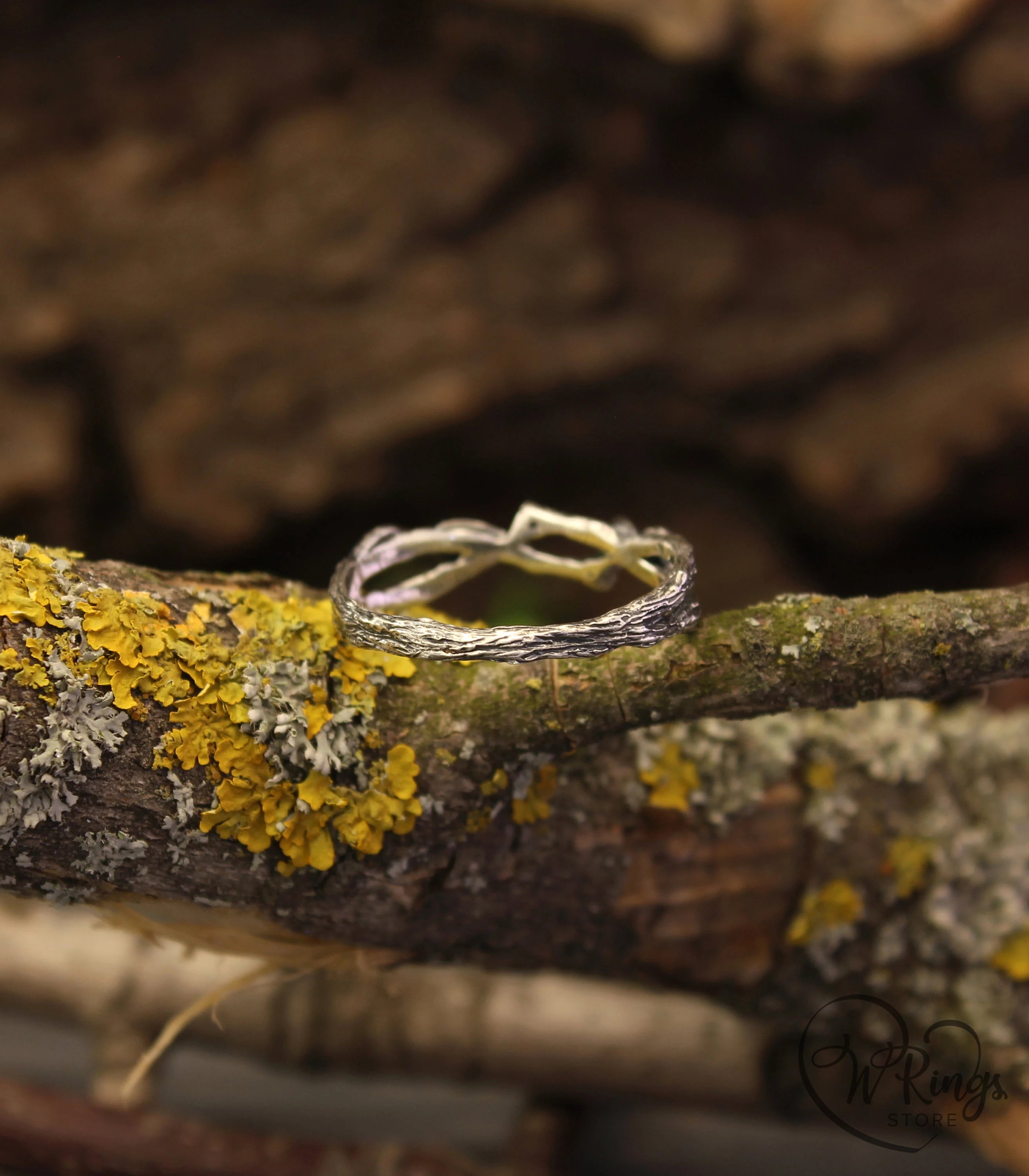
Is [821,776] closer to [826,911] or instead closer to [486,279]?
[826,911]

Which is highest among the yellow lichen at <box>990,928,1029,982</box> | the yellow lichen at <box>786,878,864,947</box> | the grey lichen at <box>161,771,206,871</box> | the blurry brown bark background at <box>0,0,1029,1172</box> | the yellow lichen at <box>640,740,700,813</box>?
the blurry brown bark background at <box>0,0,1029,1172</box>

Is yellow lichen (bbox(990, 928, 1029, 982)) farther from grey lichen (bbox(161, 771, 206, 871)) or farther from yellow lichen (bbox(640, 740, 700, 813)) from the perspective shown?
grey lichen (bbox(161, 771, 206, 871))

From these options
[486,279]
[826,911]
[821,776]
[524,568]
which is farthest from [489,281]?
[826,911]

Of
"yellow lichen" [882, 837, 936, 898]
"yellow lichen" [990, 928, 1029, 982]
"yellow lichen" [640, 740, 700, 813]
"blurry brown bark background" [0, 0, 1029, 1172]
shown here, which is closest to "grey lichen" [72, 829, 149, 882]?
"yellow lichen" [640, 740, 700, 813]

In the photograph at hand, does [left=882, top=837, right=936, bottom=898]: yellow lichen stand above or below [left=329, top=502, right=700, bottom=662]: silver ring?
below

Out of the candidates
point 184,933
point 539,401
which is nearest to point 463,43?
point 539,401

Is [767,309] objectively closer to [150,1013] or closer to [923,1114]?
[923,1114]

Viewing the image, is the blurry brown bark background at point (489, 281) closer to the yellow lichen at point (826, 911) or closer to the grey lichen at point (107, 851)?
the yellow lichen at point (826, 911)
